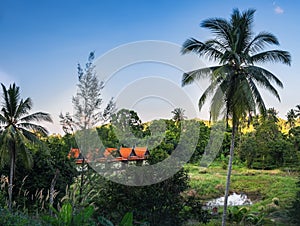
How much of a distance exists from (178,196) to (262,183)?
16.6 metres

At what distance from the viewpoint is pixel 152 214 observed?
825 cm

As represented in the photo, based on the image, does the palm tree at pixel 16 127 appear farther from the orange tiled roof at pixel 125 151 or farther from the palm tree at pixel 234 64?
the palm tree at pixel 234 64

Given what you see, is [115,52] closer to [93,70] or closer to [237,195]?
[93,70]

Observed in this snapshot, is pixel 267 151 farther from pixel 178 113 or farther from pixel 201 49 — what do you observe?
pixel 201 49

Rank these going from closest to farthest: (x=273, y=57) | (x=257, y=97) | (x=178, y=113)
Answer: (x=257, y=97)
(x=273, y=57)
(x=178, y=113)

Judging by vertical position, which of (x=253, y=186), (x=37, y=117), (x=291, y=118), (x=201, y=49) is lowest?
(x=253, y=186)

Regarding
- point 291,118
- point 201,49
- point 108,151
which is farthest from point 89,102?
point 291,118

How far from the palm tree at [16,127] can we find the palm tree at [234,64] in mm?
6996

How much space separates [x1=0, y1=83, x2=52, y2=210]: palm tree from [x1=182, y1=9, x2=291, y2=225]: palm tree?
7.00m

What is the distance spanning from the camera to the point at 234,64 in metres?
11.0

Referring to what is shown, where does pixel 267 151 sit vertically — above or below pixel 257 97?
below

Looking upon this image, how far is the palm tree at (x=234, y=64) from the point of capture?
10.7m

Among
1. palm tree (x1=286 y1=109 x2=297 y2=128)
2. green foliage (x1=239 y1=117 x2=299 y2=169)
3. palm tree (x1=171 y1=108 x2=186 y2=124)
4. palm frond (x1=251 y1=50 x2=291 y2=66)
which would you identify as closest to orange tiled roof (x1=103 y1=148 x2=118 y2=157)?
palm tree (x1=171 y1=108 x2=186 y2=124)

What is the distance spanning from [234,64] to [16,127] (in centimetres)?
925
